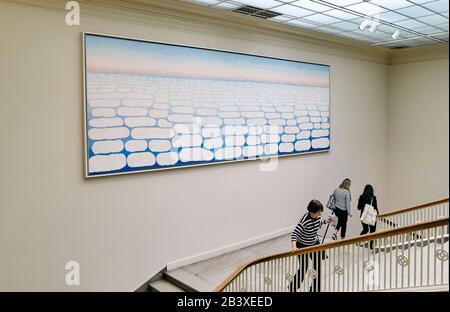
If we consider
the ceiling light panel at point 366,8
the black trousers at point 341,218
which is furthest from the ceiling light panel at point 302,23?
the black trousers at point 341,218

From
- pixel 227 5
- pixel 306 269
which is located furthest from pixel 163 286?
pixel 227 5

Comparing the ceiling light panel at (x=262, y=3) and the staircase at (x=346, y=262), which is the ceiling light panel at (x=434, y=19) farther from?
the staircase at (x=346, y=262)

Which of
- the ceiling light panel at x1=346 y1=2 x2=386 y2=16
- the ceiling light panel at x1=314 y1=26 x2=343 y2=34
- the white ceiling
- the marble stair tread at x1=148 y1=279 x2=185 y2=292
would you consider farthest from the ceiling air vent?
the marble stair tread at x1=148 y1=279 x2=185 y2=292

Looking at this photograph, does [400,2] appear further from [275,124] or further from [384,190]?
[384,190]

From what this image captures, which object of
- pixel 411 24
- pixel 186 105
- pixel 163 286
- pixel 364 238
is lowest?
pixel 163 286

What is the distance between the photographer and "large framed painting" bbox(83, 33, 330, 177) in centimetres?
434

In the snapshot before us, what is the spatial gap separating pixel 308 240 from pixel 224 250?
6.10ft

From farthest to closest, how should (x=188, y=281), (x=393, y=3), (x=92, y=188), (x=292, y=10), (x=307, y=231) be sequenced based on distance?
(x=292, y=10), (x=393, y=3), (x=188, y=281), (x=92, y=188), (x=307, y=231)

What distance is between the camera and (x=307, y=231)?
4004mm

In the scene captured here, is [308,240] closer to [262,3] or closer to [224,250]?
[224,250]

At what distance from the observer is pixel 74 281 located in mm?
4285

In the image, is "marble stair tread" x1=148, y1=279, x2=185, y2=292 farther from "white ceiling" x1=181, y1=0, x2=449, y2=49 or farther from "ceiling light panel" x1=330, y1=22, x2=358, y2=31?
"ceiling light panel" x1=330, y1=22, x2=358, y2=31

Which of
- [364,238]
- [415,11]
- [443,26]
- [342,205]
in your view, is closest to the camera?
[364,238]
